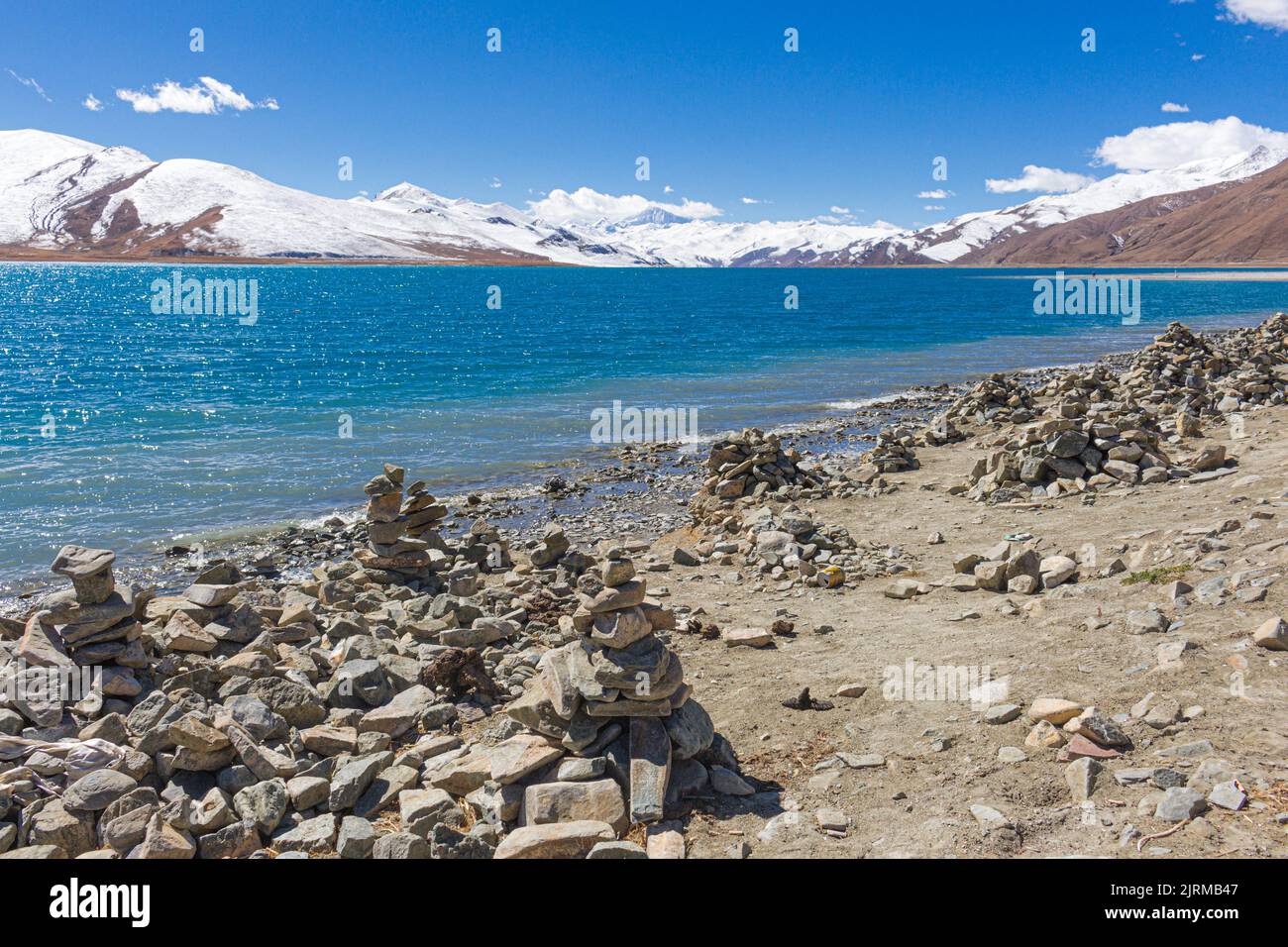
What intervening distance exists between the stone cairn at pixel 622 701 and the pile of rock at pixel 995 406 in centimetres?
2110

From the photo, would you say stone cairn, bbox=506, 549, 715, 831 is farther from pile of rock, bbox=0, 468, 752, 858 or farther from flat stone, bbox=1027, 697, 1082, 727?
flat stone, bbox=1027, 697, 1082, 727

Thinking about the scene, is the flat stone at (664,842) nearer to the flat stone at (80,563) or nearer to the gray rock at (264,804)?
the gray rock at (264,804)

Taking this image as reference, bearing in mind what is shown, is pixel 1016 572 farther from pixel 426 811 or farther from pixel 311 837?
pixel 311 837

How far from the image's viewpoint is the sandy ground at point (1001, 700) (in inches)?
228

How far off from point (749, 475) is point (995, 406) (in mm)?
12896

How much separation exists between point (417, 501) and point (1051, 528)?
1141 centimetres

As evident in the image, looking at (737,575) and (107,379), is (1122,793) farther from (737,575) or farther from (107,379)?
(107,379)

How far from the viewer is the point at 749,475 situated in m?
19.6

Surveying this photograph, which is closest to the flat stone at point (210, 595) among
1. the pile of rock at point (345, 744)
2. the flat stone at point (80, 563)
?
the pile of rock at point (345, 744)

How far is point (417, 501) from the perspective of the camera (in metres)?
15.1

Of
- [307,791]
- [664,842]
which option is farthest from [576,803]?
[307,791]

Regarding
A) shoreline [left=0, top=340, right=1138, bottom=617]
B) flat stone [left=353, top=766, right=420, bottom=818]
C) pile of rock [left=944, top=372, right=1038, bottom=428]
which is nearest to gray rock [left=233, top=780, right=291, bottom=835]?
flat stone [left=353, top=766, right=420, bottom=818]

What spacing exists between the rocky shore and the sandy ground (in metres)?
0.04

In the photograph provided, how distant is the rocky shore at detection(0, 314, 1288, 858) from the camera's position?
6.19m
